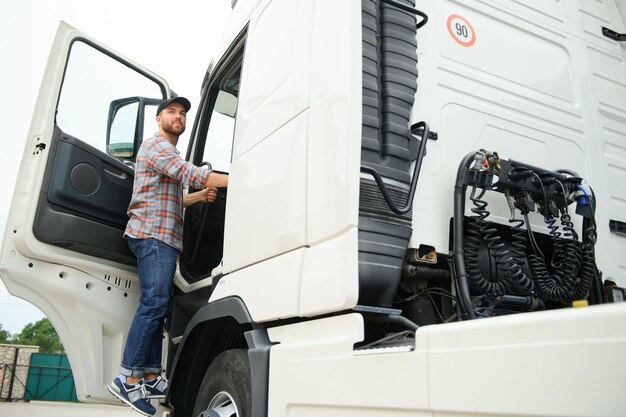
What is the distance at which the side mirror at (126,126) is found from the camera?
3.52m

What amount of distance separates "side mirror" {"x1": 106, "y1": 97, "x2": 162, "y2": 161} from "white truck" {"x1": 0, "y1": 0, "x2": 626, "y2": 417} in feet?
0.21

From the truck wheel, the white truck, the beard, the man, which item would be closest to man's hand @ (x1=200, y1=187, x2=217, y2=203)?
the man

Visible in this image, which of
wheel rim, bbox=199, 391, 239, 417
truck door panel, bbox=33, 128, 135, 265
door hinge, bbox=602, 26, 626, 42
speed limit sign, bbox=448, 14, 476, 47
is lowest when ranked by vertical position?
wheel rim, bbox=199, 391, 239, 417

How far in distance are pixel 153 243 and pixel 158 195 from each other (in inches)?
11.6

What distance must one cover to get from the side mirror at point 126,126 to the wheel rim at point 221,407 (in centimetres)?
184

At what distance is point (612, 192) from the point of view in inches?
109

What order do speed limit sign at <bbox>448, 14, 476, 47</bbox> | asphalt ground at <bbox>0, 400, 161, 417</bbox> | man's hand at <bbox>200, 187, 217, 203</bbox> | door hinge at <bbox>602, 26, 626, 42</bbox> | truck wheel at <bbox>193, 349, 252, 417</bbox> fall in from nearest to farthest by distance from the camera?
truck wheel at <bbox>193, 349, 252, 417</bbox> → speed limit sign at <bbox>448, 14, 476, 47</bbox> → man's hand at <bbox>200, 187, 217, 203</bbox> → door hinge at <bbox>602, 26, 626, 42</bbox> → asphalt ground at <bbox>0, 400, 161, 417</bbox>

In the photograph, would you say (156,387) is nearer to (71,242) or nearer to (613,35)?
(71,242)

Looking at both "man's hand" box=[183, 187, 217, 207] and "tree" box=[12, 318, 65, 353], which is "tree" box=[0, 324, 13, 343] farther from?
"man's hand" box=[183, 187, 217, 207]

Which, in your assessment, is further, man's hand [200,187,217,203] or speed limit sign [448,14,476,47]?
man's hand [200,187,217,203]

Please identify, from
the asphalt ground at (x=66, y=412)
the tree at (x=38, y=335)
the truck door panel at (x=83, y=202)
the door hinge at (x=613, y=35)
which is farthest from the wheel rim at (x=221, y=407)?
the tree at (x=38, y=335)

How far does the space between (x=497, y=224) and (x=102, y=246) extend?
7.38ft

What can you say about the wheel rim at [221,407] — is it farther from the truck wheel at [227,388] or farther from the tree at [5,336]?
the tree at [5,336]

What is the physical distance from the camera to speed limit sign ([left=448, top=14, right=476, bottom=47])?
2.51 meters
